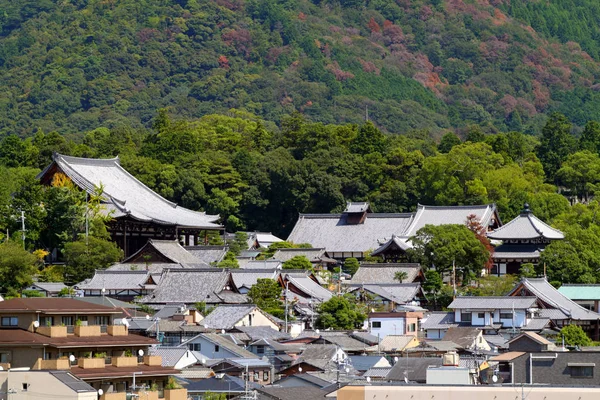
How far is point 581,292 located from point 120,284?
52.9 feet

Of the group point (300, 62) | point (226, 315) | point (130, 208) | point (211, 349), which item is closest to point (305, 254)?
point (130, 208)

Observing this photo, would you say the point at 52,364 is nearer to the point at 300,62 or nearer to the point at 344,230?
the point at 344,230

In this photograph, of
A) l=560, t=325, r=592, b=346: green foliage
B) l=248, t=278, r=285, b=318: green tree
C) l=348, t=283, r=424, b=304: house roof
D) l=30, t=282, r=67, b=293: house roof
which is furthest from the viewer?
l=348, t=283, r=424, b=304: house roof

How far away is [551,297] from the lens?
→ 1889 inches

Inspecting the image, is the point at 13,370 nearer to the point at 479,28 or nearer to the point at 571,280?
the point at 571,280

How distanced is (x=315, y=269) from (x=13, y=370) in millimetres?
33455

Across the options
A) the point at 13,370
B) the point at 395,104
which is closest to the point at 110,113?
the point at 395,104

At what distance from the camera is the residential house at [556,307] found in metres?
46.7

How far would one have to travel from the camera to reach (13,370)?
73.4 feet

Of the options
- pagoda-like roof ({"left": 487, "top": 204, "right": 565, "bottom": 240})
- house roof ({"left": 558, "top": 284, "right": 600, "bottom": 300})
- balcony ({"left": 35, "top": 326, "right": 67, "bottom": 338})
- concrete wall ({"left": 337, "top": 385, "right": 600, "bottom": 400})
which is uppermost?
pagoda-like roof ({"left": 487, "top": 204, "right": 565, "bottom": 240})

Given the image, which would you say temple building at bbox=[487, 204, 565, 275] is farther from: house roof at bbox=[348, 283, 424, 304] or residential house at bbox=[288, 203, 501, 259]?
house roof at bbox=[348, 283, 424, 304]

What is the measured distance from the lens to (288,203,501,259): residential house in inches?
2414

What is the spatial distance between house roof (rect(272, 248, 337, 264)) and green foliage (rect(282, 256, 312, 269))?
231 cm

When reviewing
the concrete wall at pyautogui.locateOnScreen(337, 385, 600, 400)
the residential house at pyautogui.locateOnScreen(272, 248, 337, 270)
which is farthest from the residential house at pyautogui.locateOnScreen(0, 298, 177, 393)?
the residential house at pyautogui.locateOnScreen(272, 248, 337, 270)
